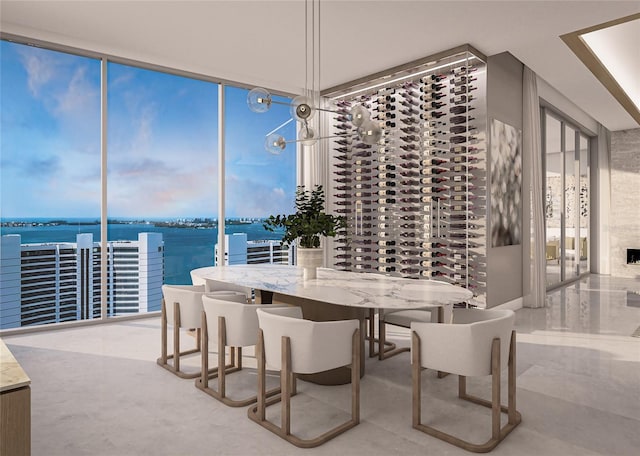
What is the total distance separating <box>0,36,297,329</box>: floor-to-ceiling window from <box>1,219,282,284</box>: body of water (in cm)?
1

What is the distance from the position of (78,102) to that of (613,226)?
9.63m

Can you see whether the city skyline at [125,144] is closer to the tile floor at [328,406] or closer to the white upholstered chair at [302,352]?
the tile floor at [328,406]

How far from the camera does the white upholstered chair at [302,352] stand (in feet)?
7.47

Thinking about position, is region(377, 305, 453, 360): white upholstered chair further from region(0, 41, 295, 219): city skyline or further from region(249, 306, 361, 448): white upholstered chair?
region(0, 41, 295, 219): city skyline

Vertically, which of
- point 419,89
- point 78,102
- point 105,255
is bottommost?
point 105,255

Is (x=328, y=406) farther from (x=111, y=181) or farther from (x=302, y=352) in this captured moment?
(x=111, y=181)

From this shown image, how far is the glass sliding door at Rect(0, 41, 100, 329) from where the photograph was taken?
4.32 m

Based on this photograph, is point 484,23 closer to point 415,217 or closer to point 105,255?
point 415,217

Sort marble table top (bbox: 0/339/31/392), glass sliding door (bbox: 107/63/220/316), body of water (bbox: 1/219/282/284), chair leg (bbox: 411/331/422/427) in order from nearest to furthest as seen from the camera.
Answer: marble table top (bbox: 0/339/31/392)
chair leg (bbox: 411/331/422/427)
body of water (bbox: 1/219/282/284)
glass sliding door (bbox: 107/63/220/316)

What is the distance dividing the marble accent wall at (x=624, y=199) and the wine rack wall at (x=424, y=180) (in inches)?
233

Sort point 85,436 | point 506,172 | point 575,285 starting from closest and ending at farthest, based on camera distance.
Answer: point 85,436 < point 506,172 < point 575,285

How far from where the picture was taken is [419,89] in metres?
5.33

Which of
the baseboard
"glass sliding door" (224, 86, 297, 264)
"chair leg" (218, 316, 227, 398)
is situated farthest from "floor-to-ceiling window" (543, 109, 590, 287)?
"chair leg" (218, 316, 227, 398)

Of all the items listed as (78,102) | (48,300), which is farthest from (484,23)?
(48,300)
